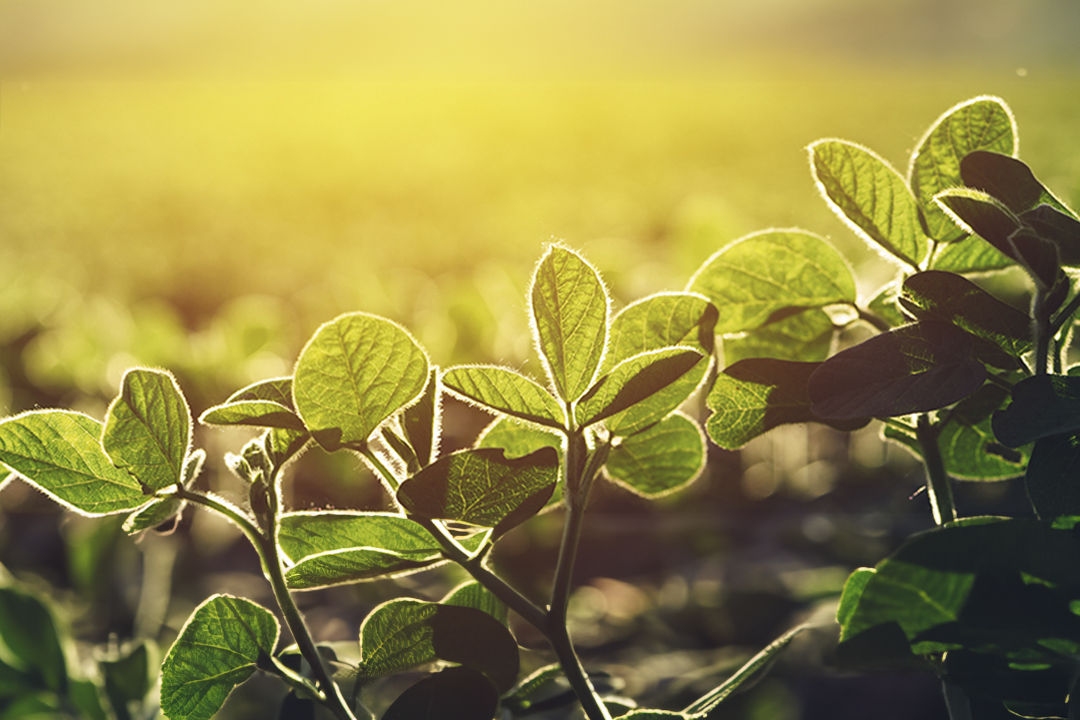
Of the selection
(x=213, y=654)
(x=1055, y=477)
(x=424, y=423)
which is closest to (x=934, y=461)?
(x=1055, y=477)

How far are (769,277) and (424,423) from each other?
0.25 meters

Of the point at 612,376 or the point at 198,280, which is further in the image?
the point at 198,280

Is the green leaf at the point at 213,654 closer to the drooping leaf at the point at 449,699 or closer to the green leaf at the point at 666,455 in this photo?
the drooping leaf at the point at 449,699

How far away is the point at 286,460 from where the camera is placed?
1.57ft

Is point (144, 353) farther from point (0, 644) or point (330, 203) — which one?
point (330, 203)

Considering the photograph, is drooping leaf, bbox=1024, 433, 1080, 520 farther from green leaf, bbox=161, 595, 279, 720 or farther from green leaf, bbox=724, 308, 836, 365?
green leaf, bbox=161, 595, 279, 720

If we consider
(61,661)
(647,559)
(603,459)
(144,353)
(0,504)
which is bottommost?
(647,559)

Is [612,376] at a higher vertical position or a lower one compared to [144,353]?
higher

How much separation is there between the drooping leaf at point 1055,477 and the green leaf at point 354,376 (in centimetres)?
30

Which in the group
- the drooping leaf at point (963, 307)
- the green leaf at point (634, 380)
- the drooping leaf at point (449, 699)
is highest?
the drooping leaf at point (963, 307)

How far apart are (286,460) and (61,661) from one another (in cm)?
53

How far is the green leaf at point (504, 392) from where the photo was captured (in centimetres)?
46

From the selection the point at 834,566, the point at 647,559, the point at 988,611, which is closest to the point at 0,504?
the point at 647,559

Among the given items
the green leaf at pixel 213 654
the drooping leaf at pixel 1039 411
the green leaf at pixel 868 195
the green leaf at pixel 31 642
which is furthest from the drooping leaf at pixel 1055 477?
the green leaf at pixel 31 642
